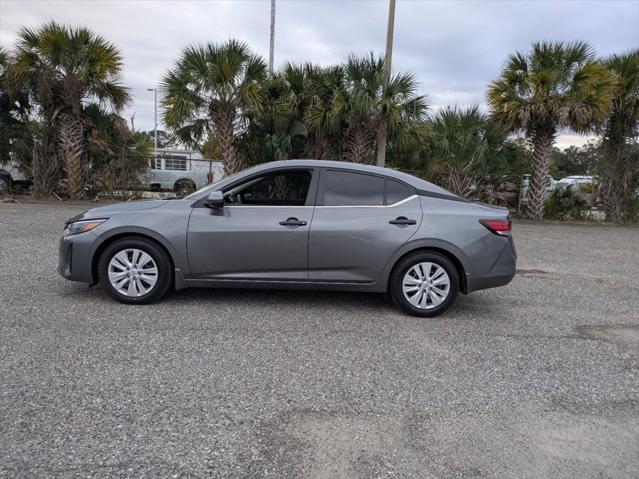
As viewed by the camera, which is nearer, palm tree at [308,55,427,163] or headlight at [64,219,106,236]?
headlight at [64,219,106,236]

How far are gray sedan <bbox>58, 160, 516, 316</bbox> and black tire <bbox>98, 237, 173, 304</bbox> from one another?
0.4 inches

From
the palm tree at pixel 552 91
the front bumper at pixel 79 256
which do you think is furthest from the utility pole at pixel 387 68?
the front bumper at pixel 79 256

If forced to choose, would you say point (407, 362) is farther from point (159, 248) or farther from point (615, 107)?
point (615, 107)

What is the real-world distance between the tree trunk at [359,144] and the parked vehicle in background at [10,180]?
10355 millimetres

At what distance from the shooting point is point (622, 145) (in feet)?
53.3

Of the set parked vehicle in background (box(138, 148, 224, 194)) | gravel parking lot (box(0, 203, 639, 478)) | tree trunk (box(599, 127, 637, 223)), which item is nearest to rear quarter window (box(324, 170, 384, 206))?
gravel parking lot (box(0, 203, 639, 478))

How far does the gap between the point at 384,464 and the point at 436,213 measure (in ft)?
10.3

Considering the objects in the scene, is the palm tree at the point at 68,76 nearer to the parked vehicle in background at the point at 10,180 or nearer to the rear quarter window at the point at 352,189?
the parked vehicle in background at the point at 10,180

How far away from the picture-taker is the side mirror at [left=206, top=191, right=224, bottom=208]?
17.3 feet

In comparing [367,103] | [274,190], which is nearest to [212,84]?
[367,103]

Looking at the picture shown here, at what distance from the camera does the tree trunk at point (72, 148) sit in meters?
15.7

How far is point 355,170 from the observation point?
5.57m

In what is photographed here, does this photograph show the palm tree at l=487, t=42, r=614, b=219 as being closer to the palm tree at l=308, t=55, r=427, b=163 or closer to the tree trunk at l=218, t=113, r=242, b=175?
the palm tree at l=308, t=55, r=427, b=163

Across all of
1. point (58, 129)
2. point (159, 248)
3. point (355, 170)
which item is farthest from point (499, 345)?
point (58, 129)
